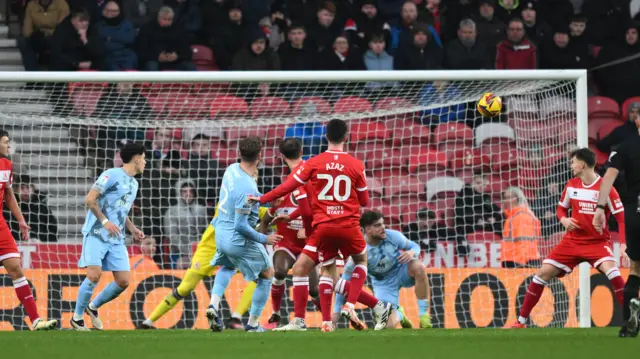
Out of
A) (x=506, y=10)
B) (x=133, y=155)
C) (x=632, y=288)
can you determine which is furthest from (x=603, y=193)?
(x=506, y=10)

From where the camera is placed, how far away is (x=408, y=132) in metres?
13.5

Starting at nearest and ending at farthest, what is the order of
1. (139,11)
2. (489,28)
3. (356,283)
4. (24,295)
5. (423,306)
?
(356,283) < (24,295) < (423,306) < (489,28) < (139,11)

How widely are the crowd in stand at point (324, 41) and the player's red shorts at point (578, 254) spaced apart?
107 inches

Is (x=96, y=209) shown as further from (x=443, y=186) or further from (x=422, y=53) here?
(x=422, y=53)

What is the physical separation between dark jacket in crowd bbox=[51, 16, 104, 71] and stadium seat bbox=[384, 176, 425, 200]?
4.42 metres

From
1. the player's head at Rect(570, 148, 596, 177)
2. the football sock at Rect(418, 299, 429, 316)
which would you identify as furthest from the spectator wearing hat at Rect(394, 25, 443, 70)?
the player's head at Rect(570, 148, 596, 177)

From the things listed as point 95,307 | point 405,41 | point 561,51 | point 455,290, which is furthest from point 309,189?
point 561,51

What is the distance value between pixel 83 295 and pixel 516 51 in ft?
25.6

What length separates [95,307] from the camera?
1020cm

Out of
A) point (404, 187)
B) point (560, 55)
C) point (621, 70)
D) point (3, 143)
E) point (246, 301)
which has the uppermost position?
point (560, 55)

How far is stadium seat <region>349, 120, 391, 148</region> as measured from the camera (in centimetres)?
1341

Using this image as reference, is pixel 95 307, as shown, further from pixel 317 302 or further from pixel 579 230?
pixel 579 230

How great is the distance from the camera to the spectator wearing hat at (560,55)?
15.7 meters

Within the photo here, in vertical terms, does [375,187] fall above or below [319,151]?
below
